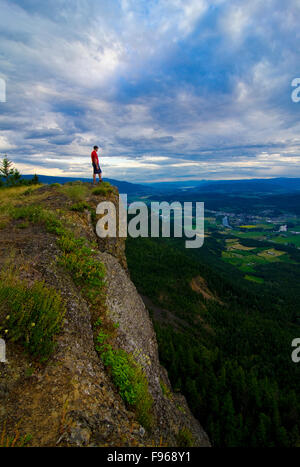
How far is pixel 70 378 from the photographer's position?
5230 millimetres

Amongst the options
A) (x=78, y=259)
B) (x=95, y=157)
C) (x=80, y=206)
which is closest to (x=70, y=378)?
(x=78, y=259)

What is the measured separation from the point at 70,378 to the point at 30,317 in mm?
1829

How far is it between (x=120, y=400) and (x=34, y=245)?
6.91 m

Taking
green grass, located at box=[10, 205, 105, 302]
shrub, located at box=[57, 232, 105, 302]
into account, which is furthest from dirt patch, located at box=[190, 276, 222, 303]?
shrub, located at box=[57, 232, 105, 302]

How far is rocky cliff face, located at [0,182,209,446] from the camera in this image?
4.25m

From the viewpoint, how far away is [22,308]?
5.37 m

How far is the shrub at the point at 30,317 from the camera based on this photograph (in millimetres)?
5301

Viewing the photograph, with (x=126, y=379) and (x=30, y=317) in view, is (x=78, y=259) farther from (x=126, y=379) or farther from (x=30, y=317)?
(x=126, y=379)

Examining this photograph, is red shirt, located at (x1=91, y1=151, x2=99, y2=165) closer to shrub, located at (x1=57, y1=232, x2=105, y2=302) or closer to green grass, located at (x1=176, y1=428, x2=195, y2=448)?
shrub, located at (x1=57, y1=232, x2=105, y2=302)

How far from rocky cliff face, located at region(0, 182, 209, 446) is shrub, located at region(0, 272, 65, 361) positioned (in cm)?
17

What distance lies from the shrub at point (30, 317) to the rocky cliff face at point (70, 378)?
168 mm

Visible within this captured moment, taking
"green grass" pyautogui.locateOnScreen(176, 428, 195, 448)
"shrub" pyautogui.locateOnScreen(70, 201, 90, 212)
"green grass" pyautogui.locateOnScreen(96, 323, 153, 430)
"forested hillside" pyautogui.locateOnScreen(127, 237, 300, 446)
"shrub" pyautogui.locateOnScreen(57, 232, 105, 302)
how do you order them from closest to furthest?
"green grass" pyautogui.locateOnScreen(96, 323, 153, 430)
"green grass" pyautogui.locateOnScreen(176, 428, 195, 448)
"shrub" pyautogui.locateOnScreen(57, 232, 105, 302)
"shrub" pyautogui.locateOnScreen(70, 201, 90, 212)
"forested hillside" pyautogui.locateOnScreen(127, 237, 300, 446)

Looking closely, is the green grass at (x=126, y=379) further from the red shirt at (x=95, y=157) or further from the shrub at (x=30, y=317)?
the red shirt at (x=95, y=157)
